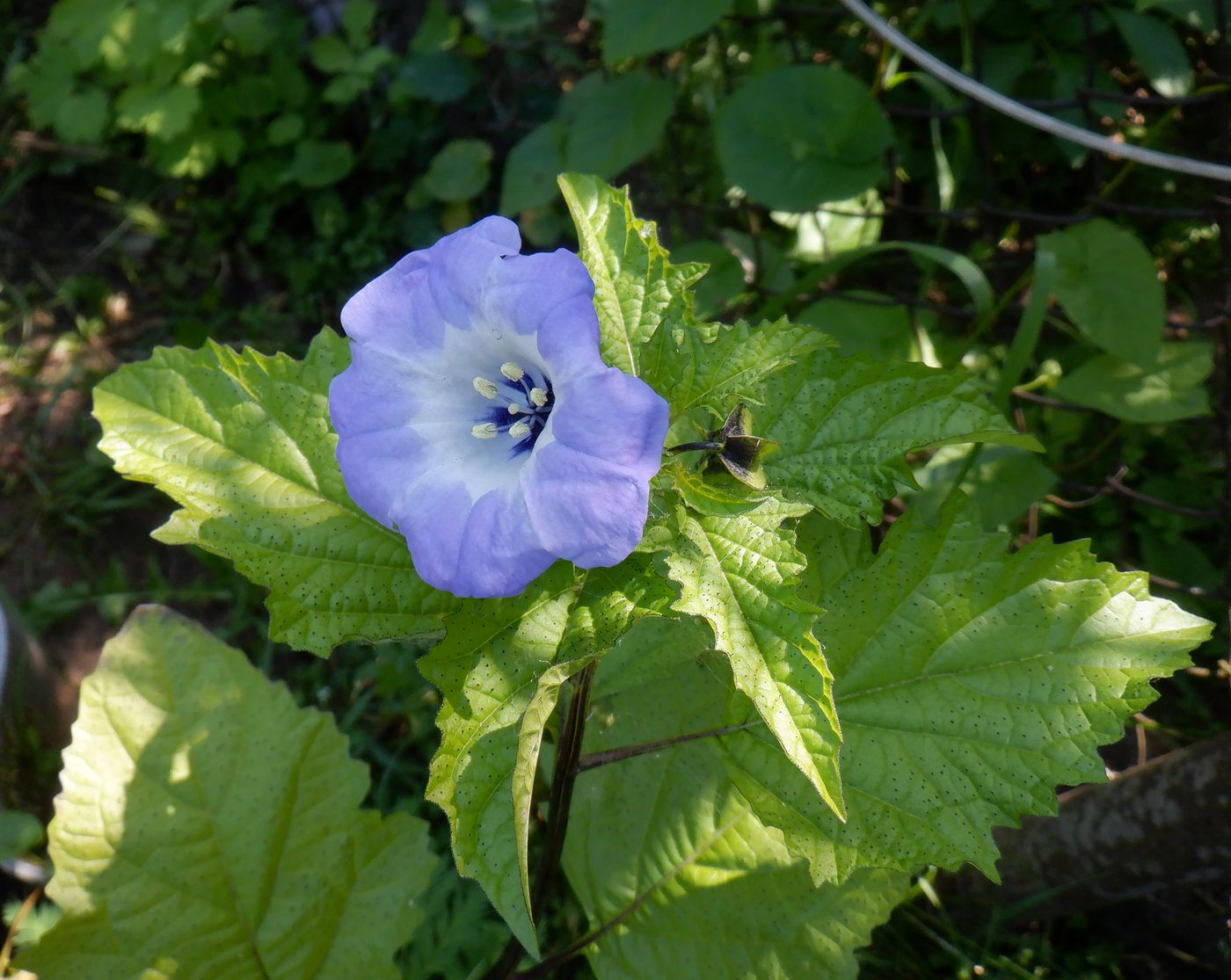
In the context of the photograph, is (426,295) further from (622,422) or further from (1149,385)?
(1149,385)

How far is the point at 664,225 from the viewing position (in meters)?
3.07

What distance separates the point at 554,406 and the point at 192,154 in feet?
8.87

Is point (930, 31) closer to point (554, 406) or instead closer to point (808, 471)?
point (808, 471)

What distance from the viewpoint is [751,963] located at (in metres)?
1.67

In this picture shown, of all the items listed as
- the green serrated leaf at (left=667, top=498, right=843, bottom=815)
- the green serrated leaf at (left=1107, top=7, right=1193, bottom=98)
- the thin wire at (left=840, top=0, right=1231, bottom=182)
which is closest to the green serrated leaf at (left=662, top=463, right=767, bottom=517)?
the green serrated leaf at (left=667, top=498, right=843, bottom=815)

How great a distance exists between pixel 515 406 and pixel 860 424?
450mm

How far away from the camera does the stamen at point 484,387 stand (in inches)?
45.5

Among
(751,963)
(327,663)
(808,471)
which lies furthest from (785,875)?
(327,663)

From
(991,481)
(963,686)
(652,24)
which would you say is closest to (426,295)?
(963,686)

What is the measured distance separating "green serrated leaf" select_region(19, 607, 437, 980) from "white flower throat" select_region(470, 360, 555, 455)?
36.1 inches

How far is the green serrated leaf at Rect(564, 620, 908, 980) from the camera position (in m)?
1.64

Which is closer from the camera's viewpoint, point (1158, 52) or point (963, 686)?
point (963, 686)

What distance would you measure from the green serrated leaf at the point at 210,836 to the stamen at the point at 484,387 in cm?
94

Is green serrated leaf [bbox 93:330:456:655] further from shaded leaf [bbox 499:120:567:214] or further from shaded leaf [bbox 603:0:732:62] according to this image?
shaded leaf [bbox 499:120:567:214]
